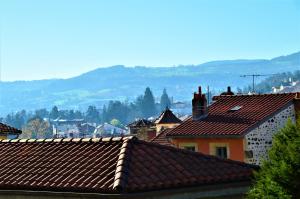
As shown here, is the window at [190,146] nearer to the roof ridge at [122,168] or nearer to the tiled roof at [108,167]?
the tiled roof at [108,167]

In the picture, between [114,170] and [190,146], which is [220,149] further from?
[114,170]

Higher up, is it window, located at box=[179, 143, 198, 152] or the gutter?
the gutter

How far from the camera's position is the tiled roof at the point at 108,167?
1897cm

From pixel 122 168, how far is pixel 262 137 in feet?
89.2

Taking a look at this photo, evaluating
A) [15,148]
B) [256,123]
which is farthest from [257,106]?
[15,148]

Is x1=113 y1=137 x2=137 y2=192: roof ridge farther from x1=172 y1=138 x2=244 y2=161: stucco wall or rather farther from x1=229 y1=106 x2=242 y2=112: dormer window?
x1=229 y1=106 x2=242 y2=112: dormer window

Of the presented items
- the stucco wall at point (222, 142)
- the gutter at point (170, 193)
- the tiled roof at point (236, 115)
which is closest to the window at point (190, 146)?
the stucco wall at point (222, 142)

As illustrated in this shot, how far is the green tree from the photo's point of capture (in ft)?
66.2

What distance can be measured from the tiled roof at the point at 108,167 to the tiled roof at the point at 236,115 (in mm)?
23594

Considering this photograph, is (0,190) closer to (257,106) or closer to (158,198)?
(158,198)

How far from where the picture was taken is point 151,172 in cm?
1947

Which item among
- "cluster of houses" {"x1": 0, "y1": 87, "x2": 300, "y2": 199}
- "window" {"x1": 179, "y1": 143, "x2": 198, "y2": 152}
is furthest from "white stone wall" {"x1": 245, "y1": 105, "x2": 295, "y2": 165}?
"cluster of houses" {"x1": 0, "y1": 87, "x2": 300, "y2": 199}

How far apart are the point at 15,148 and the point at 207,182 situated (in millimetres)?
6155

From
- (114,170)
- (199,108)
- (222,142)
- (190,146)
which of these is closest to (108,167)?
(114,170)
